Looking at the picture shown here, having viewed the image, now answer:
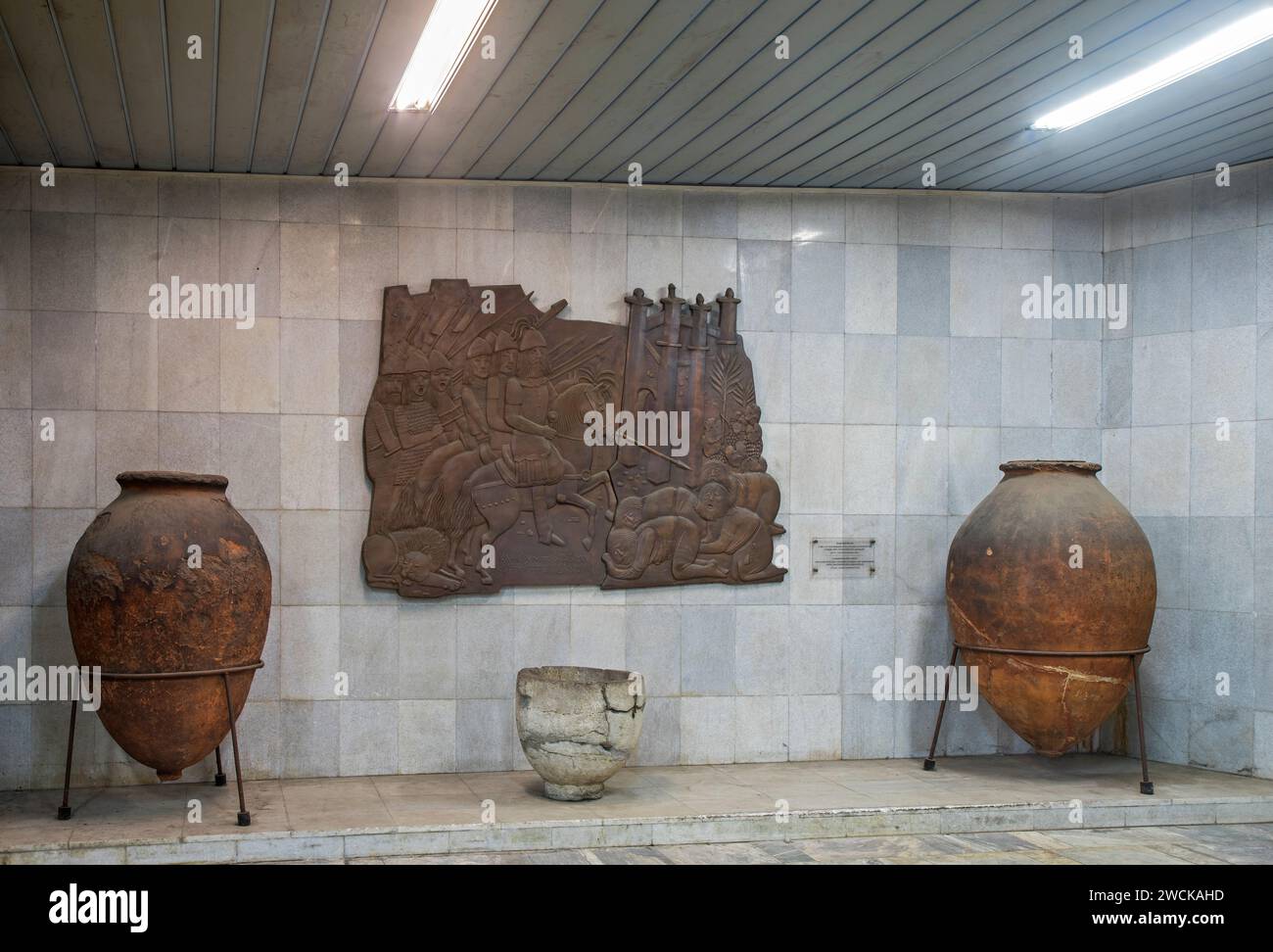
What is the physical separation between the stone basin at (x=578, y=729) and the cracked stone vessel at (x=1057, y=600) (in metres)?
1.99

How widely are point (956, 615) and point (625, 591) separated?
186 cm

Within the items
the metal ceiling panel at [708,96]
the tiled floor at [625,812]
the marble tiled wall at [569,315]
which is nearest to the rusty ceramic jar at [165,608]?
the tiled floor at [625,812]

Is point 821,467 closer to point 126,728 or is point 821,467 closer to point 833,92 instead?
point 833,92

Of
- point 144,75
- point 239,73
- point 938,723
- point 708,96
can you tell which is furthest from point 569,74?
point 938,723

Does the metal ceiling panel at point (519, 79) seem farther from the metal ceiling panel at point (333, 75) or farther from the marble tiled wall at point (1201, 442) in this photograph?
the marble tiled wall at point (1201, 442)

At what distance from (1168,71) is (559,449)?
3596 mm

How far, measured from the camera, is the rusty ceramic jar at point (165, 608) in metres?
5.46

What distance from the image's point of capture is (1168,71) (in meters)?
5.47

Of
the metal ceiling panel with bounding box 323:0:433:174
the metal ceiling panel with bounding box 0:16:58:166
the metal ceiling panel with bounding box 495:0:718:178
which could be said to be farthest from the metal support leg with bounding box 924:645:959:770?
the metal ceiling panel with bounding box 0:16:58:166

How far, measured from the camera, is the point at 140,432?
6.50m

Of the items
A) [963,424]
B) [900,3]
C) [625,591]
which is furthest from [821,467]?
[900,3]

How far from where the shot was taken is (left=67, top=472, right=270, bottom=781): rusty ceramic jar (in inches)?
215

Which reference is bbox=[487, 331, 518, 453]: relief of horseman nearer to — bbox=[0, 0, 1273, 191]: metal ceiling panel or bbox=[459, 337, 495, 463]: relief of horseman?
bbox=[459, 337, 495, 463]: relief of horseman

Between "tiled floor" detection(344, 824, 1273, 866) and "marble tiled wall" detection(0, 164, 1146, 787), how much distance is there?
132 cm
